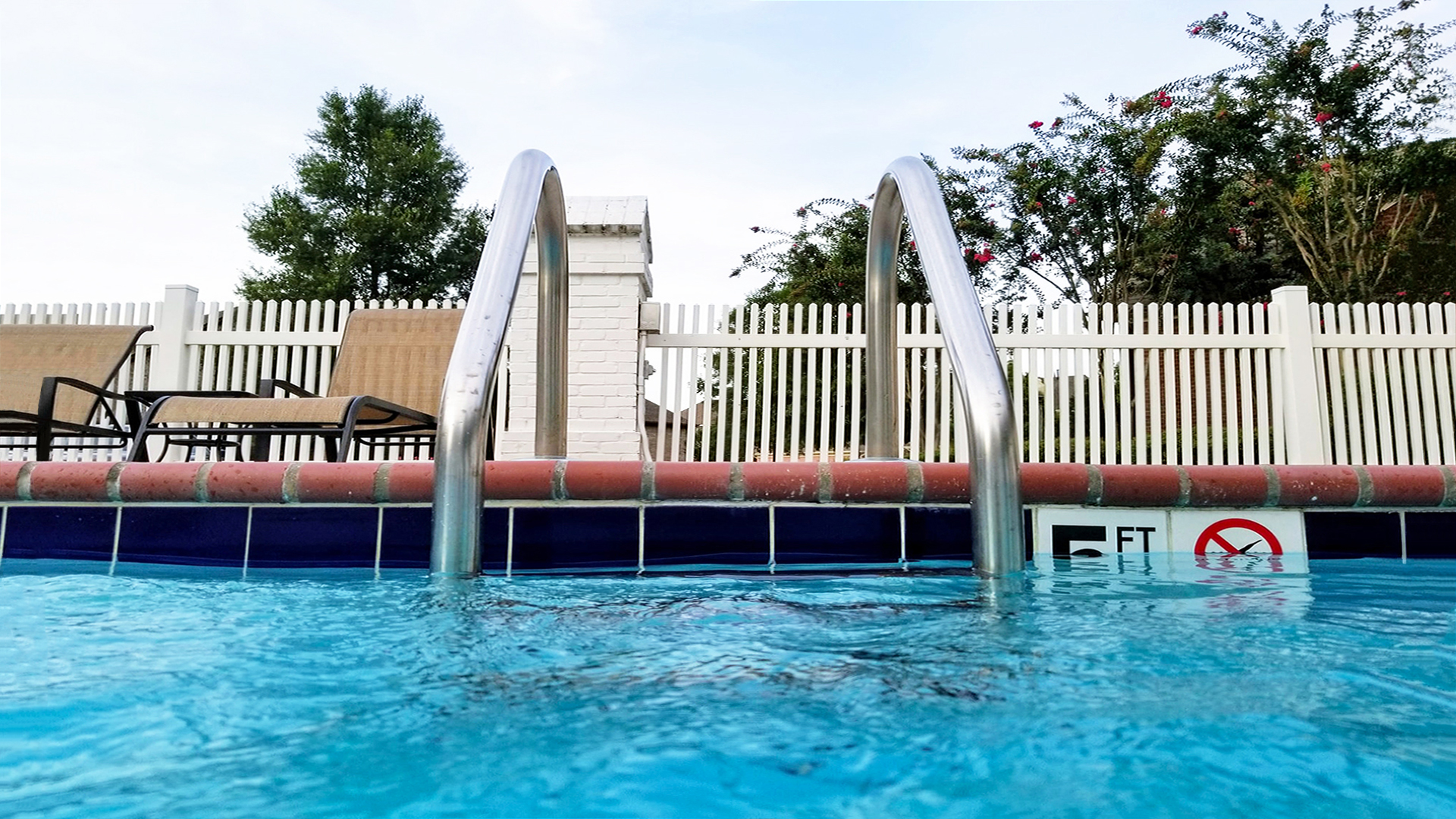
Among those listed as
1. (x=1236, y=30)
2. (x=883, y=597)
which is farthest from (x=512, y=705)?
(x=1236, y=30)

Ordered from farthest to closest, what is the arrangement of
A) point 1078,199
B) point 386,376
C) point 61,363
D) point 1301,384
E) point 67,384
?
point 1078,199 → point 1301,384 → point 61,363 → point 386,376 → point 67,384

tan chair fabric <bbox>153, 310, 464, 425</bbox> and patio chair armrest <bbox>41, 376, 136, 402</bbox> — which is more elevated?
tan chair fabric <bbox>153, 310, 464, 425</bbox>

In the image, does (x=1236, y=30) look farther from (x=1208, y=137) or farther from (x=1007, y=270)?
(x=1007, y=270)

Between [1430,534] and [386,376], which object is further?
[386,376]

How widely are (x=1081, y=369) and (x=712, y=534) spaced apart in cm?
568

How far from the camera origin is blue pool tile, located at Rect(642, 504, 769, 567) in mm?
2135

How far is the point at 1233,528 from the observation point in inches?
87.6

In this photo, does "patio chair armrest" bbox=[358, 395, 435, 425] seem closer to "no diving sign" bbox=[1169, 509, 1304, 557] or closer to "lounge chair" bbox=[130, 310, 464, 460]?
"lounge chair" bbox=[130, 310, 464, 460]

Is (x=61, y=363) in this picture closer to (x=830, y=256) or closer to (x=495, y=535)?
(x=495, y=535)

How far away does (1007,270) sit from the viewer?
41.5 feet

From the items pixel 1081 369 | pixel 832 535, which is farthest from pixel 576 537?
pixel 1081 369

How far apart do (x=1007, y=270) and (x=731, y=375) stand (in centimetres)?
689

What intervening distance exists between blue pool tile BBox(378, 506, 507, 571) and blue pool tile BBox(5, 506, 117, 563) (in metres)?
0.69

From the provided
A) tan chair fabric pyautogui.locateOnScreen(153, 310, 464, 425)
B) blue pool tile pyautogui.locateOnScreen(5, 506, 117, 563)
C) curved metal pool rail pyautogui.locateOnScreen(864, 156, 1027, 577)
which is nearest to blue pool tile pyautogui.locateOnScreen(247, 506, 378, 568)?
blue pool tile pyautogui.locateOnScreen(5, 506, 117, 563)
